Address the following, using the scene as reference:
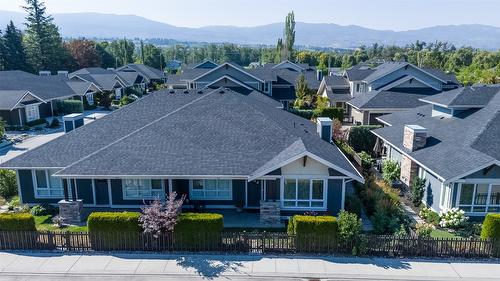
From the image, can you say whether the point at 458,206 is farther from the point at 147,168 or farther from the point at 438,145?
the point at 147,168

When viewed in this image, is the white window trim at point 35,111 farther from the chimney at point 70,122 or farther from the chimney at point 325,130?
the chimney at point 325,130

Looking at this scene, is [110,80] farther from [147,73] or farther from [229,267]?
[229,267]

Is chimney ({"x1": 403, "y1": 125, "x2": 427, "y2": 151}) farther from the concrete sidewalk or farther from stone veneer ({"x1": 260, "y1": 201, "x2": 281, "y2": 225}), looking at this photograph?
stone veneer ({"x1": 260, "y1": 201, "x2": 281, "y2": 225})

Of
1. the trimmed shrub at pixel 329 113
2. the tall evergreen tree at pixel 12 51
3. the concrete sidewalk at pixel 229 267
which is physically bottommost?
the concrete sidewalk at pixel 229 267

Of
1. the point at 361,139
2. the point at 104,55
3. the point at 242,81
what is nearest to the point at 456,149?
the point at 361,139

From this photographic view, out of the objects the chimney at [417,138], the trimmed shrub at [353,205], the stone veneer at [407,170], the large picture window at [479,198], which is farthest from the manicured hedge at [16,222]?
the chimney at [417,138]

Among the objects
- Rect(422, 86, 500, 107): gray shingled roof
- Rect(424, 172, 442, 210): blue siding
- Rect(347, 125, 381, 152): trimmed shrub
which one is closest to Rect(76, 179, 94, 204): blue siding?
Rect(424, 172, 442, 210): blue siding

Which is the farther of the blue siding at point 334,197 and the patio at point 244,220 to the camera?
the blue siding at point 334,197
